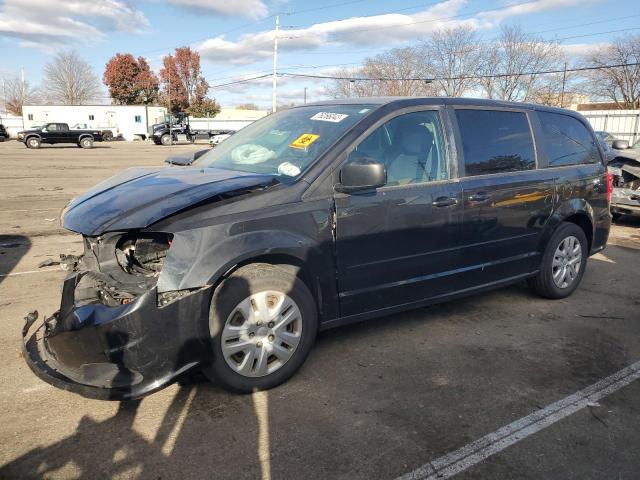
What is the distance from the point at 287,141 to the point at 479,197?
5.27ft

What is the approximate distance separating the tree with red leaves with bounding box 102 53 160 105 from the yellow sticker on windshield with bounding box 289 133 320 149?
69.3m

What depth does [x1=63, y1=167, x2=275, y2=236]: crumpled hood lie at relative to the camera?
292 cm

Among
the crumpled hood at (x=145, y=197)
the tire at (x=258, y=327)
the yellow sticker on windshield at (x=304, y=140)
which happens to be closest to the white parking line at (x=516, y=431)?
the tire at (x=258, y=327)

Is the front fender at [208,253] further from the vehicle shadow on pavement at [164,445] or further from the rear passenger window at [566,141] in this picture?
the rear passenger window at [566,141]

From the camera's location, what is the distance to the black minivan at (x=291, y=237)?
2865mm

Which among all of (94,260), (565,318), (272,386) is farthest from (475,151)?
(94,260)

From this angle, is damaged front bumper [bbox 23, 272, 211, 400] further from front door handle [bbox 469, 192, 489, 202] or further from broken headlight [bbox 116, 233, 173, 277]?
front door handle [bbox 469, 192, 489, 202]

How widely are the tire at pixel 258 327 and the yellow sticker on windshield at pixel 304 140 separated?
3.30 ft

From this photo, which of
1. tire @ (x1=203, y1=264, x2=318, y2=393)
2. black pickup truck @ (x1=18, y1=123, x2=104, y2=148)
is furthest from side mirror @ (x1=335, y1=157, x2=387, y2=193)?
black pickup truck @ (x1=18, y1=123, x2=104, y2=148)

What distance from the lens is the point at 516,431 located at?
288 centimetres

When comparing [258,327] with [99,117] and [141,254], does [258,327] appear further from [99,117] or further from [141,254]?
[99,117]

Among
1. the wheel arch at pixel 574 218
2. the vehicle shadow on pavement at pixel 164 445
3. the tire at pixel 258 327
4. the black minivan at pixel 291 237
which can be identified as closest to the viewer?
the vehicle shadow on pavement at pixel 164 445

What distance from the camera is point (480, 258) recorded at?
4.32m

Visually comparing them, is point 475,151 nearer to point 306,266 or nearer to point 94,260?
point 306,266
